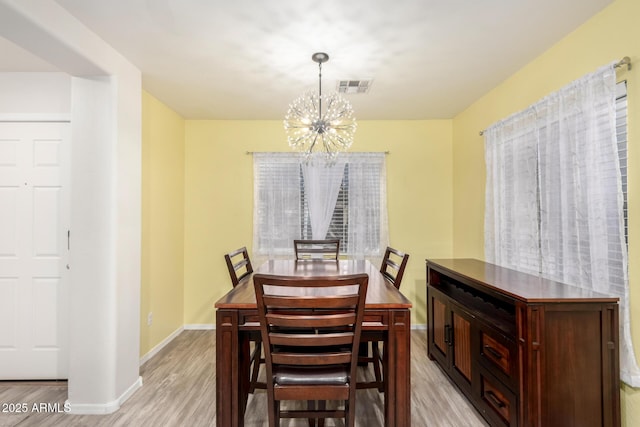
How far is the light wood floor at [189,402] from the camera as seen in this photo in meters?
2.05

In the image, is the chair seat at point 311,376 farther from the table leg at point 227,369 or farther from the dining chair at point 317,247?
the dining chair at point 317,247

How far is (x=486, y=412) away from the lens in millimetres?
1973

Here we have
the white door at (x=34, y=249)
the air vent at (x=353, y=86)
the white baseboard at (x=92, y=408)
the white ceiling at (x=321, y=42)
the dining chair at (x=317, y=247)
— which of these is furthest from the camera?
the dining chair at (x=317, y=247)

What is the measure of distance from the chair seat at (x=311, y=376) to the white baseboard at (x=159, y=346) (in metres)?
2.10

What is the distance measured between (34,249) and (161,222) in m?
1.01

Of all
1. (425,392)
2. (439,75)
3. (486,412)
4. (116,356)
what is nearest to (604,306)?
(486,412)

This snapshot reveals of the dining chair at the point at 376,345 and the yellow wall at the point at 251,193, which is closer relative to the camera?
the dining chair at the point at 376,345

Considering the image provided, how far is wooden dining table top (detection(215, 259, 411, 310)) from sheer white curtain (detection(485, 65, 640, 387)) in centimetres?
113

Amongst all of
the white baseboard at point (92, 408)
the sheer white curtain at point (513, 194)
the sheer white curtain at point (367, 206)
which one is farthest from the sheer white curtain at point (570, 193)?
the white baseboard at point (92, 408)

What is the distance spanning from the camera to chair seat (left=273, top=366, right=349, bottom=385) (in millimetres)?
1483

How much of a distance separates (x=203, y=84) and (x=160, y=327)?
8.25ft

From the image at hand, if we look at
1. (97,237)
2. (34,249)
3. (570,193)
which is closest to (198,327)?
(34,249)

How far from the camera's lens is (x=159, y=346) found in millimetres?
3201

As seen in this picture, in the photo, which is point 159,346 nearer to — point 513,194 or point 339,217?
point 339,217
